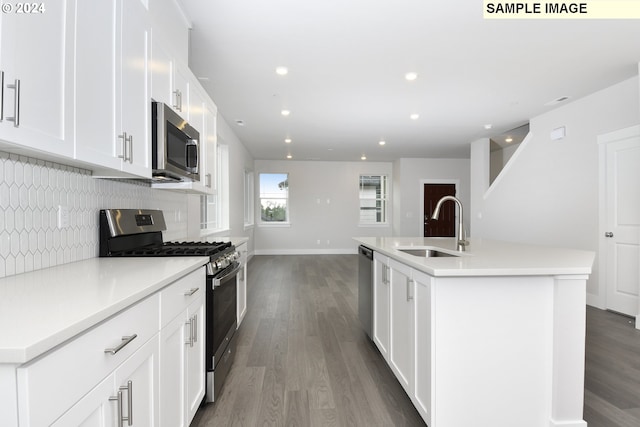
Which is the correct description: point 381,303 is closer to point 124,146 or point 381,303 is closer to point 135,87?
point 124,146

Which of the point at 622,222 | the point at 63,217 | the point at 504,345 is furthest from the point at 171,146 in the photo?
the point at 622,222

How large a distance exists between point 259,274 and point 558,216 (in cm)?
494

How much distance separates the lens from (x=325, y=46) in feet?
10.1

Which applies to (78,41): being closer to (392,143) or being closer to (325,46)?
(325,46)

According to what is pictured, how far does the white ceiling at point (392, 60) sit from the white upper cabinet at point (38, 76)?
164cm

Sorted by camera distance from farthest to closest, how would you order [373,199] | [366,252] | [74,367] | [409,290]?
1. [373,199]
2. [366,252]
3. [409,290]
4. [74,367]

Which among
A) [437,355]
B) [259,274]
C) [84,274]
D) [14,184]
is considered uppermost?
[14,184]

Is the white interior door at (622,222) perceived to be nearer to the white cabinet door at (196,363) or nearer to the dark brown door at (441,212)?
the white cabinet door at (196,363)

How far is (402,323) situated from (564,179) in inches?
166

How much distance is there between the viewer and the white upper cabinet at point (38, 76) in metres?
0.92

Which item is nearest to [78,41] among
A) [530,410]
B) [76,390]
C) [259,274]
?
[76,390]

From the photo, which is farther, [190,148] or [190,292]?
[190,148]

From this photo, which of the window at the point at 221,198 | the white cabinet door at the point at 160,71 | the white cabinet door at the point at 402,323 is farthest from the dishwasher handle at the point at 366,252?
the window at the point at 221,198

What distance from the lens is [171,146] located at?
2.04 m
